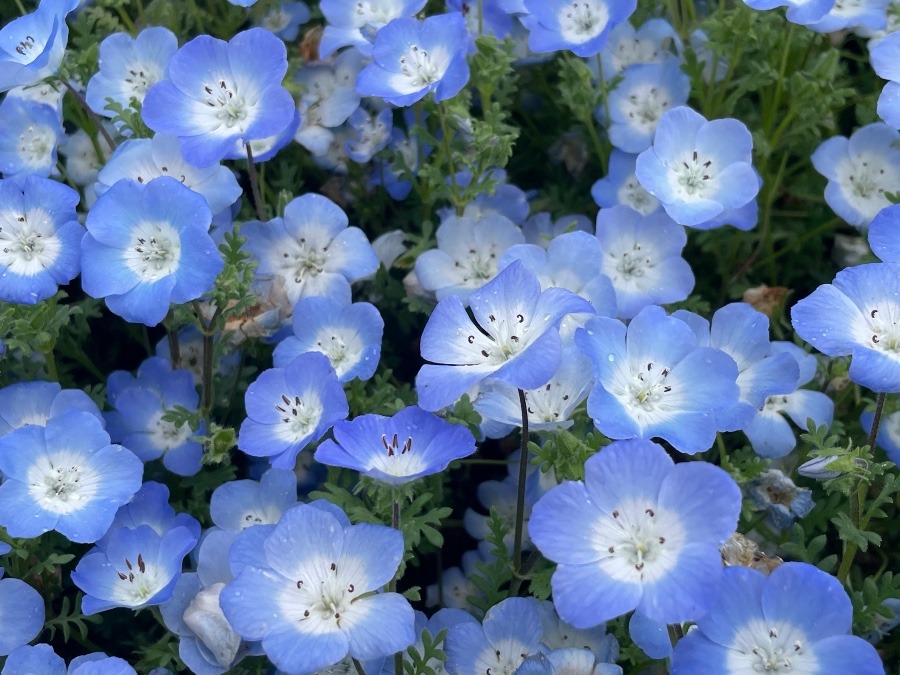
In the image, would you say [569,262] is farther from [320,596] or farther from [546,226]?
[320,596]

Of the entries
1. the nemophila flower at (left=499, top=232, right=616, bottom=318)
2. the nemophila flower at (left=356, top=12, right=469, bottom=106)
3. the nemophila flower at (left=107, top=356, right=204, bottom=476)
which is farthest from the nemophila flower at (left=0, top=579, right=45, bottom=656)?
the nemophila flower at (left=356, top=12, right=469, bottom=106)

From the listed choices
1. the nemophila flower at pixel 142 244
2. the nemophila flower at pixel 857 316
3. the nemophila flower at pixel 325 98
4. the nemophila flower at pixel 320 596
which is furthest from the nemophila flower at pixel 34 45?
the nemophila flower at pixel 857 316

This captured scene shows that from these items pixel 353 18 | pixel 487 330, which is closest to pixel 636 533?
pixel 487 330

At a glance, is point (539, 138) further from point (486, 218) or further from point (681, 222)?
point (681, 222)

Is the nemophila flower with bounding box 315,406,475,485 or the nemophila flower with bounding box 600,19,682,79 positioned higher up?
the nemophila flower with bounding box 600,19,682,79

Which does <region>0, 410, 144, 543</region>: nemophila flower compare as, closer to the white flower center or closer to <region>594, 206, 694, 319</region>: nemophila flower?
the white flower center

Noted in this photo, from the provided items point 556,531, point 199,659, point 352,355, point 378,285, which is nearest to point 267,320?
point 352,355
